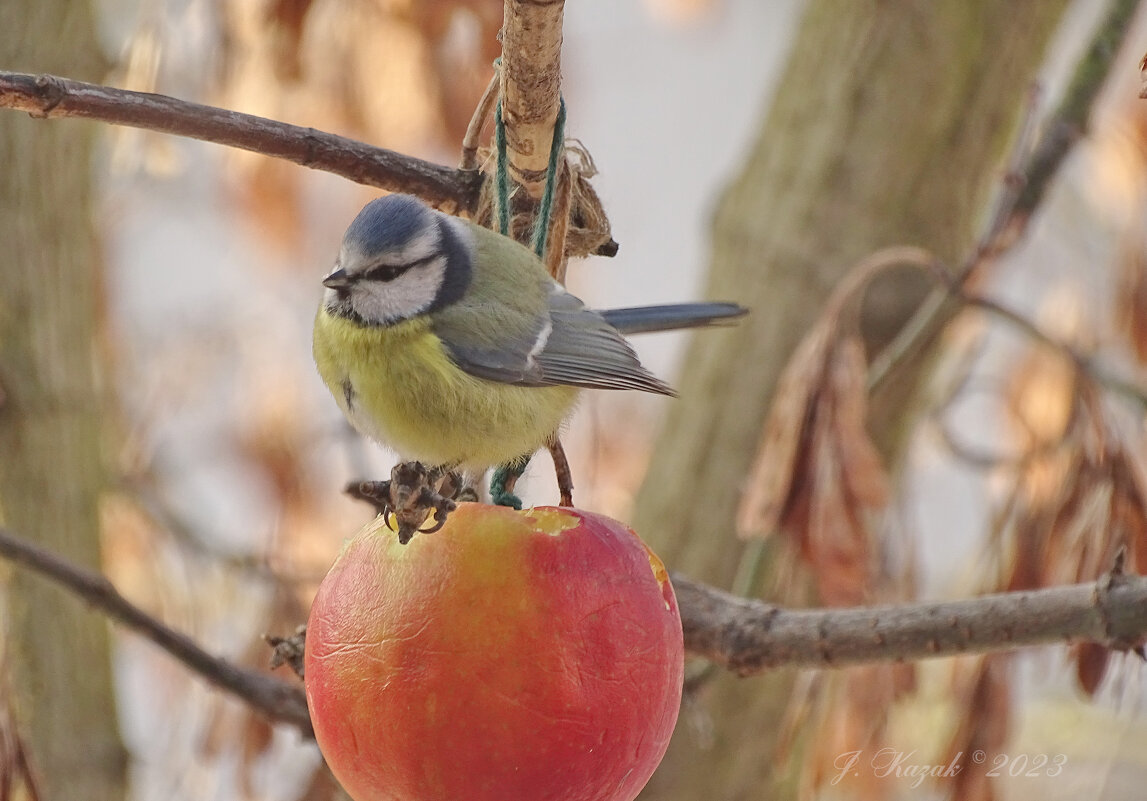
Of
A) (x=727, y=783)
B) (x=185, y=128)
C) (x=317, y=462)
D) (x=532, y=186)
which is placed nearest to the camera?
(x=185, y=128)

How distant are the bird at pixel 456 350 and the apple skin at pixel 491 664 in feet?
0.84

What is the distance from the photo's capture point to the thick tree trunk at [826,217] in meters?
1.69

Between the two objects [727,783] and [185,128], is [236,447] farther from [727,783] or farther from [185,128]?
[185,128]

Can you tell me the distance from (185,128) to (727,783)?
1271 mm

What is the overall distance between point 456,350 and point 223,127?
1.13ft

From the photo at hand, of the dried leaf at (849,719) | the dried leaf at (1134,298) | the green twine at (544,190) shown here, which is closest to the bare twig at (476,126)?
the green twine at (544,190)

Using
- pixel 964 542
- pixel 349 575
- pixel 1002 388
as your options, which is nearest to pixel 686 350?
pixel 1002 388

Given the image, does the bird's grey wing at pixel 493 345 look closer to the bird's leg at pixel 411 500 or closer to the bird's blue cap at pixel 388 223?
the bird's blue cap at pixel 388 223

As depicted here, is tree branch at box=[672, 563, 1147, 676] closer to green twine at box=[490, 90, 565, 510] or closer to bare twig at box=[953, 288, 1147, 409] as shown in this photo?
green twine at box=[490, 90, 565, 510]

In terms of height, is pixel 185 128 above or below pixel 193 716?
above

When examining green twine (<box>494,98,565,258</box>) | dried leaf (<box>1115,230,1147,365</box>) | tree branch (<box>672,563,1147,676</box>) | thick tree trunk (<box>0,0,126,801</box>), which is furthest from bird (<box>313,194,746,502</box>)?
dried leaf (<box>1115,230,1147,365</box>)

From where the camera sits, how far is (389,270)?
1074 millimetres

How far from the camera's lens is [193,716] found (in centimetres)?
191

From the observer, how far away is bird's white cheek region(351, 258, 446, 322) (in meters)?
1.09
